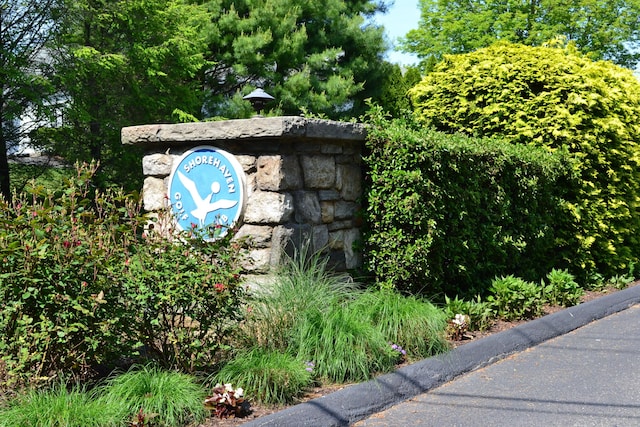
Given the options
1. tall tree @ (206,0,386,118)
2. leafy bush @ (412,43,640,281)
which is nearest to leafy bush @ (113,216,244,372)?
leafy bush @ (412,43,640,281)

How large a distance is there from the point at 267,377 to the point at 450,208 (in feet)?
9.82

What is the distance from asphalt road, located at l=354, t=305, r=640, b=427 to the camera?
Answer: 407cm

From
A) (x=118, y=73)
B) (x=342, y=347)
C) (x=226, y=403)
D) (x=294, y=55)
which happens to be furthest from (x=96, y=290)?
(x=294, y=55)

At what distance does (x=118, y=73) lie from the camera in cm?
1686

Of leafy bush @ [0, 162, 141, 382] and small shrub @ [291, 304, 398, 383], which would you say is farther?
small shrub @ [291, 304, 398, 383]

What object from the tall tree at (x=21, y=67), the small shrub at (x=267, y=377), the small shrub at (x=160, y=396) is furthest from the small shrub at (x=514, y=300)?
the tall tree at (x=21, y=67)

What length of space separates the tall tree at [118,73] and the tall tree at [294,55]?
7.41 feet

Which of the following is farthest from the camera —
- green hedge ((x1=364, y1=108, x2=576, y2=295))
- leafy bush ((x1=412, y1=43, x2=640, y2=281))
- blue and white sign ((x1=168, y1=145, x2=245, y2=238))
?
leafy bush ((x1=412, y1=43, x2=640, y2=281))

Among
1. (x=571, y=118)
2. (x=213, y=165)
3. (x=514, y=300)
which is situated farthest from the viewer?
(x=571, y=118)

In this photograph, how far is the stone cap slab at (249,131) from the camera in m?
5.47

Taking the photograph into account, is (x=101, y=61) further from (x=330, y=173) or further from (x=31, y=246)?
(x=31, y=246)

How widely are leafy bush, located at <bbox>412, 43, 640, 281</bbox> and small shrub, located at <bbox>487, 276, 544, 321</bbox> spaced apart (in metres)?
2.20

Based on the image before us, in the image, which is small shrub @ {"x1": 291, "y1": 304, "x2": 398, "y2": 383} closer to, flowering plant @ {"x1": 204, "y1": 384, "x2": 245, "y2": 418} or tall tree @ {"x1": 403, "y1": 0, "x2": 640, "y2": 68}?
flowering plant @ {"x1": 204, "y1": 384, "x2": 245, "y2": 418}

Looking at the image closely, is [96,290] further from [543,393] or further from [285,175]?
[543,393]
